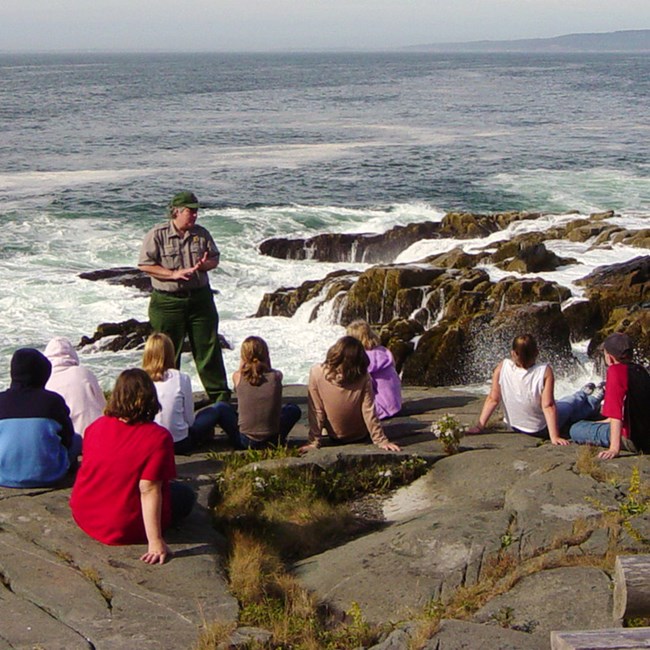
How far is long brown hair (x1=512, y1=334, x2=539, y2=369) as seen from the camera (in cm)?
930

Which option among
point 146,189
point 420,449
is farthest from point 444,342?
point 146,189

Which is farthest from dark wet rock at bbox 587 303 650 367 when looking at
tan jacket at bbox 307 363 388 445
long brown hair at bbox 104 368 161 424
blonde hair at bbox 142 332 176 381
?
A: long brown hair at bbox 104 368 161 424

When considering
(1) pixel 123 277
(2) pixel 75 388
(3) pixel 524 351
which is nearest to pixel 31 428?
(2) pixel 75 388

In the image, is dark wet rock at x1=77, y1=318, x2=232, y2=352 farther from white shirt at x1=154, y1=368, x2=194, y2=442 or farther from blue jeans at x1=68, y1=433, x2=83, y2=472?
blue jeans at x1=68, y1=433, x2=83, y2=472

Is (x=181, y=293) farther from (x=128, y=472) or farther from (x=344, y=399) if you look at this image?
(x=128, y=472)

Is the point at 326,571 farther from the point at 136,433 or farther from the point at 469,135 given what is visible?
the point at 469,135

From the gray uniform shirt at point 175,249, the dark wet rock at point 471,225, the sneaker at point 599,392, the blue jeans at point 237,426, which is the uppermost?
the gray uniform shirt at point 175,249

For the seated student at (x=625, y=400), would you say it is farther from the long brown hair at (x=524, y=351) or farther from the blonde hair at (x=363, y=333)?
the blonde hair at (x=363, y=333)

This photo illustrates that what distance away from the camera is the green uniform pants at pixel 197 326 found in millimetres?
10297

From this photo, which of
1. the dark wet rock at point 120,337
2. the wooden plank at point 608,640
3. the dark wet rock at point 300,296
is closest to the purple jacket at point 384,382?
the wooden plank at point 608,640

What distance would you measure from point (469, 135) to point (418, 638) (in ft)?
178

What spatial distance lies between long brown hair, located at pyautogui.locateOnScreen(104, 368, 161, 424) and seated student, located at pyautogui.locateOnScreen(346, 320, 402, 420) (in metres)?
3.51

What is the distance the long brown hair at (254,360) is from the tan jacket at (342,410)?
44 cm

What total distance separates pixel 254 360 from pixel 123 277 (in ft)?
52.9
